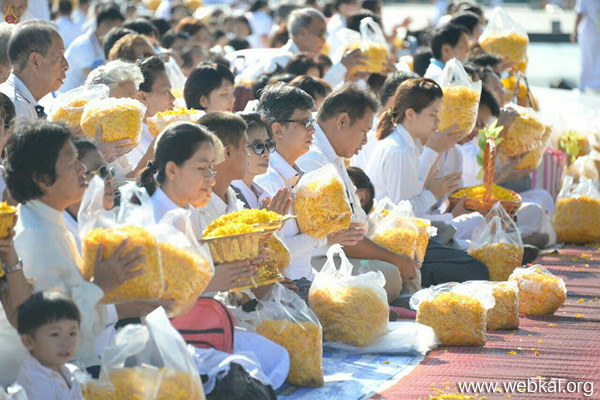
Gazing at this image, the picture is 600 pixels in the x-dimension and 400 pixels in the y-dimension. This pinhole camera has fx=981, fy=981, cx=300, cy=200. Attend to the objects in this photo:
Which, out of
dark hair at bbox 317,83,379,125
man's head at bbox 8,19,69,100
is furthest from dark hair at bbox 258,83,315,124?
man's head at bbox 8,19,69,100

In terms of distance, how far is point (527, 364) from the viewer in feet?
13.7

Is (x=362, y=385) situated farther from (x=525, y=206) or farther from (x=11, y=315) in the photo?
(x=525, y=206)

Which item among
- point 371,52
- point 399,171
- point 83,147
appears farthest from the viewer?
point 371,52

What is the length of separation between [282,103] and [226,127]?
0.77 m

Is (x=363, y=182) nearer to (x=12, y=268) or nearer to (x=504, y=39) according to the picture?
(x=12, y=268)

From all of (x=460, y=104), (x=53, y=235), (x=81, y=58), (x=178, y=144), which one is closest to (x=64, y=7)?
(x=81, y=58)

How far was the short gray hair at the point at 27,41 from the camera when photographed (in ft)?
15.5

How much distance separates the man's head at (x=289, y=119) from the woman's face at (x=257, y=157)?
0.38m

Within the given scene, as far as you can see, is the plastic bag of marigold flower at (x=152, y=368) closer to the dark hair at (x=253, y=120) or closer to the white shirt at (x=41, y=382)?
the white shirt at (x=41, y=382)

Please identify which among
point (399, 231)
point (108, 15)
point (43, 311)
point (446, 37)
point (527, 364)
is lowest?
point (527, 364)

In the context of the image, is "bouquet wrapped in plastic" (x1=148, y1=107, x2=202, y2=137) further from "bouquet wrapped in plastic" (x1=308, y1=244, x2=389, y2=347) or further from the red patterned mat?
the red patterned mat

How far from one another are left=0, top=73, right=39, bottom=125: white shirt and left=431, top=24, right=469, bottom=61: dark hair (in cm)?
410

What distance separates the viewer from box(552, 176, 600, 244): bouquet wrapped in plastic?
686 centimetres

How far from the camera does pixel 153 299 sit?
3.14m
